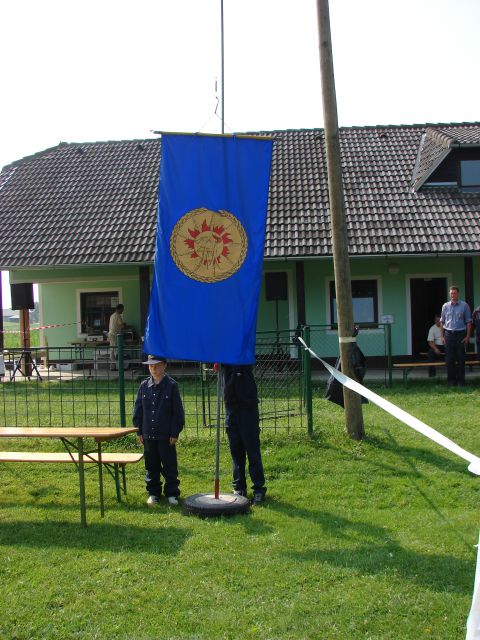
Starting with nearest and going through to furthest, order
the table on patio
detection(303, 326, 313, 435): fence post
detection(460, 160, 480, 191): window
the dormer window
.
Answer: the table on patio
detection(303, 326, 313, 435): fence post
the dormer window
detection(460, 160, 480, 191): window

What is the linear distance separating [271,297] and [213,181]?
35.4 ft

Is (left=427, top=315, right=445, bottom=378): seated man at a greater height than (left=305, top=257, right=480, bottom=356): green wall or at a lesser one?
lesser

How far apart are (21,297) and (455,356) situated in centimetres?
1057

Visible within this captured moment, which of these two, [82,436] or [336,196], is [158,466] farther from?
[336,196]

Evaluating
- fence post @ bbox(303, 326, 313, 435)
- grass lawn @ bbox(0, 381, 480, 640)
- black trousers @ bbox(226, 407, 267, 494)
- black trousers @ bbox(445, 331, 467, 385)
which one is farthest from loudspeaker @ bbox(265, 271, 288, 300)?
black trousers @ bbox(226, 407, 267, 494)

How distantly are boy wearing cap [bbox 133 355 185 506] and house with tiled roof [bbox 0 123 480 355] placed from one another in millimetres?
9381

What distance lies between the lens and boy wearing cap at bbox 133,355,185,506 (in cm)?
684

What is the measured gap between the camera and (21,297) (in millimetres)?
18000

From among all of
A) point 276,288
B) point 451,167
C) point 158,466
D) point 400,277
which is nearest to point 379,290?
point 400,277

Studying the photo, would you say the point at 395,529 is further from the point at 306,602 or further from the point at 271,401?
the point at 271,401

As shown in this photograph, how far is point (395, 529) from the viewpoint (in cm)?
580

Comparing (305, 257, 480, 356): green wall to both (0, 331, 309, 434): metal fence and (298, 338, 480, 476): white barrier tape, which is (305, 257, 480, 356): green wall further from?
(298, 338, 480, 476): white barrier tape

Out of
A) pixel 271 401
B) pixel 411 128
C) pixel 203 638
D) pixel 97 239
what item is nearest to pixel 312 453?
pixel 271 401

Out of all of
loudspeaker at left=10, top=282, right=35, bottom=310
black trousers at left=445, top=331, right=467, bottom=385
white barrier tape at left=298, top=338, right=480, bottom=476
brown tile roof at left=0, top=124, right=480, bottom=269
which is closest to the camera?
white barrier tape at left=298, top=338, right=480, bottom=476
